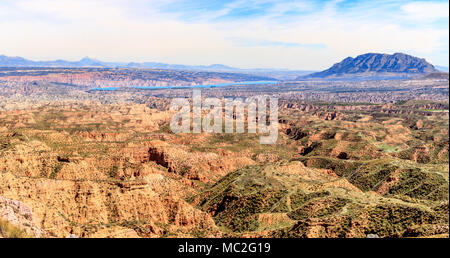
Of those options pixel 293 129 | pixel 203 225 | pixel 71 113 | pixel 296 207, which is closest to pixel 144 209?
pixel 203 225

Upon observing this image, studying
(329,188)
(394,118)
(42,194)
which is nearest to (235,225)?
(329,188)

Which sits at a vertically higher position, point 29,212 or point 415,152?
point 29,212

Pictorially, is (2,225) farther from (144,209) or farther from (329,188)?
(329,188)

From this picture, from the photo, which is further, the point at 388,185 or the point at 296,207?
the point at 388,185

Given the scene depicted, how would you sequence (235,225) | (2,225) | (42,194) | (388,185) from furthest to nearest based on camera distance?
(388,185)
(235,225)
(42,194)
(2,225)
